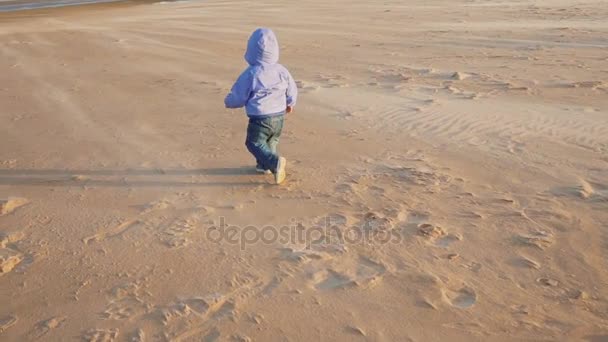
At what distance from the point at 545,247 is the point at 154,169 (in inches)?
127

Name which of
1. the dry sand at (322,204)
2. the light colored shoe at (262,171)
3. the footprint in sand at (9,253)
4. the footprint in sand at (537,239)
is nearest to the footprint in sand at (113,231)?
the dry sand at (322,204)

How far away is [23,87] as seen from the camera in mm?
8117

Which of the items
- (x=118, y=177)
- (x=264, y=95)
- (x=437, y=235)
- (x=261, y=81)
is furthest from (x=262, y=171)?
(x=437, y=235)

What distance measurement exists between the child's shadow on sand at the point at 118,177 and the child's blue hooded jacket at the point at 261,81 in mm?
668

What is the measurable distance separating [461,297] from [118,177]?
3063 mm

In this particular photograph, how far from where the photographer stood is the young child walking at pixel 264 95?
4.23m

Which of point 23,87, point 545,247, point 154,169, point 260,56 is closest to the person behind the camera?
point 545,247

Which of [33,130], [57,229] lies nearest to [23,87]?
[33,130]

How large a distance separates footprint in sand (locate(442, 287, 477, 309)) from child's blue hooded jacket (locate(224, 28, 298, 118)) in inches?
80.9

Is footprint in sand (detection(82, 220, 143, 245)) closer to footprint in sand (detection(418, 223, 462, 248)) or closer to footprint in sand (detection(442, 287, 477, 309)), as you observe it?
footprint in sand (detection(418, 223, 462, 248))

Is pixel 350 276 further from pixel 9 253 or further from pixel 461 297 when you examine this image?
pixel 9 253

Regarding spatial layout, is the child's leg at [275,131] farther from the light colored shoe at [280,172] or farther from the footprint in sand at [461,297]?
the footprint in sand at [461,297]

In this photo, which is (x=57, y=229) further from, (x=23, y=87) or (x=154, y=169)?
(x=23, y=87)

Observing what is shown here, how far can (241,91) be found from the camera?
430cm
